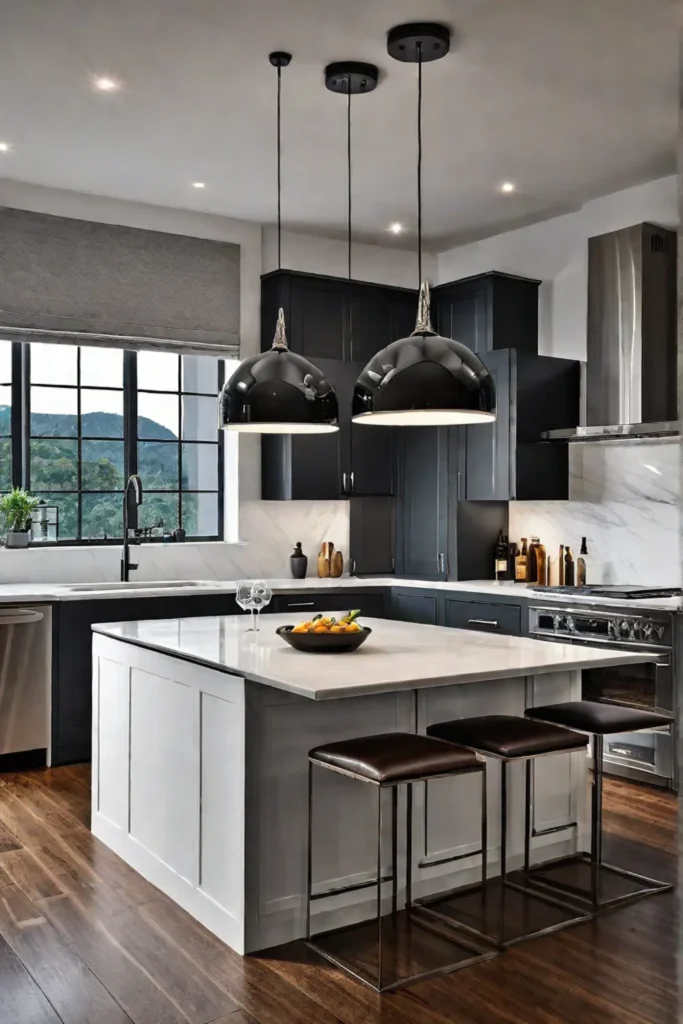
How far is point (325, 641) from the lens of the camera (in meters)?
3.44

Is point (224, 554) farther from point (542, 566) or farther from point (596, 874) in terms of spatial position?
point (596, 874)

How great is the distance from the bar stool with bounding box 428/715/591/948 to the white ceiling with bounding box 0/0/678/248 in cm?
203

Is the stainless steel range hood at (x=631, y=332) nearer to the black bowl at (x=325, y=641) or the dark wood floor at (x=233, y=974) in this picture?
the black bowl at (x=325, y=641)

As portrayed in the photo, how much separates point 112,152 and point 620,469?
3205mm

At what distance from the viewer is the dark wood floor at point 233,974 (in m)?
2.58

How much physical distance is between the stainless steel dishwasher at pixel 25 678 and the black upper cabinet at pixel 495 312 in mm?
3085

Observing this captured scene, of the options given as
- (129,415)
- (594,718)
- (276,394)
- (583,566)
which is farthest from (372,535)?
(594,718)

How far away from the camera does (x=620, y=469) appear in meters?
5.58

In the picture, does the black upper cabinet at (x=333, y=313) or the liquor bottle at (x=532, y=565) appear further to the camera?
the black upper cabinet at (x=333, y=313)

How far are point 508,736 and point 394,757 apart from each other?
51 cm

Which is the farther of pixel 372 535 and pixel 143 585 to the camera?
Answer: pixel 372 535

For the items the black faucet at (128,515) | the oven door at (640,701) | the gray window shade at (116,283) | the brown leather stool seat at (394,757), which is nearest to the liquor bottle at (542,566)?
the oven door at (640,701)

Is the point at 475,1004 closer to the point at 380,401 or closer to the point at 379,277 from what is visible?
the point at 380,401

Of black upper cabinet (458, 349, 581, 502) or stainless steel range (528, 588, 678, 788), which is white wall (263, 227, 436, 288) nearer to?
black upper cabinet (458, 349, 581, 502)
